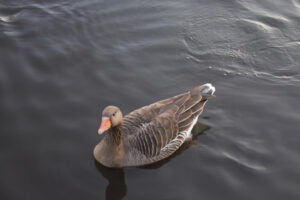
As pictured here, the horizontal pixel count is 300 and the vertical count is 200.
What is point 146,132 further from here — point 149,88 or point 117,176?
point 149,88

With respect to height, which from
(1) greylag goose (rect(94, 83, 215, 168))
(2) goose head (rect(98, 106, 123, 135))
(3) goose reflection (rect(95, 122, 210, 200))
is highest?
(2) goose head (rect(98, 106, 123, 135))

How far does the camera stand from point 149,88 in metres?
9.24

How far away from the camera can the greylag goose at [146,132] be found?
7.16 meters

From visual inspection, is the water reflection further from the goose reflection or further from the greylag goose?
the greylag goose

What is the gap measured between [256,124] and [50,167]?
14.7ft

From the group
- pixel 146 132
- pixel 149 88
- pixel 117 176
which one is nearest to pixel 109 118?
pixel 146 132

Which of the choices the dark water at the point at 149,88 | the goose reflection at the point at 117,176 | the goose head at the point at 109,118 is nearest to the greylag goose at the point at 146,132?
the goose head at the point at 109,118

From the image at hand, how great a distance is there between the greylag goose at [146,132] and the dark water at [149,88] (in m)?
0.24

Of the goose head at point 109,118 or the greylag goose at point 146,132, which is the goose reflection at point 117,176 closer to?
the greylag goose at point 146,132

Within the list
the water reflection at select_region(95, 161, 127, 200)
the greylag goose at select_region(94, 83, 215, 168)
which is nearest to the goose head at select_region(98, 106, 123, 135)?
the greylag goose at select_region(94, 83, 215, 168)

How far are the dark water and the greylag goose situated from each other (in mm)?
242

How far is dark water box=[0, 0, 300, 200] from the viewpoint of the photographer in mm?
7023

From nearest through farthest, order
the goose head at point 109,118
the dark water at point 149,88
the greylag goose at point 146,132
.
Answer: the goose head at point 109,118 → the dark water at point 149,88 → the greylag goose at point 146,132

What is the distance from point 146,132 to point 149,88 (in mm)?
2061
